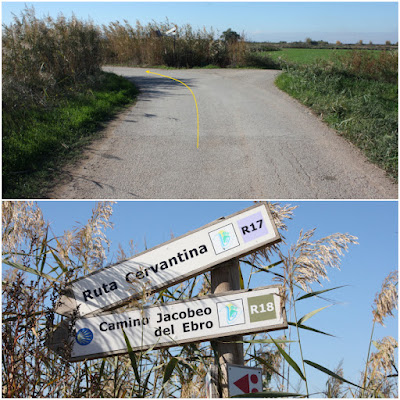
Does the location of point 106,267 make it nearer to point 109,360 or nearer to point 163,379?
point 109,360

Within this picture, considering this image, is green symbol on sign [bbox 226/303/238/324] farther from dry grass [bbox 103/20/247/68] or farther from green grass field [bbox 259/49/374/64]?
dry grass [bbox 103/20/247/68]

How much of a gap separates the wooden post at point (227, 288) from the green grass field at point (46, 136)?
481 centimetres

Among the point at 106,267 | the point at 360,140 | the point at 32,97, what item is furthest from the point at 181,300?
the point at 32,97

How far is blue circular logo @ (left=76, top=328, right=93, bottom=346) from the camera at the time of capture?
10.9 ft

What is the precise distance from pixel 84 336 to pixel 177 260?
2.88 ft

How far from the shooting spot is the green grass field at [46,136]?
780 cm

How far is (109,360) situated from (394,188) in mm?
6766

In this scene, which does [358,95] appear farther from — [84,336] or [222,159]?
[84,336]

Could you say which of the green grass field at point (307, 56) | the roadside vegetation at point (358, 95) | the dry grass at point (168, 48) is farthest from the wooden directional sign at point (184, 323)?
the dry grass at point (168, 48)

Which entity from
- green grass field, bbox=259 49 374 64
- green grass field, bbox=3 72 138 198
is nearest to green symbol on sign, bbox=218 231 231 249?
green grass field, bbox=3 72 138 198

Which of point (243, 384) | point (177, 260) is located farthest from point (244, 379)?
point (177, 260)

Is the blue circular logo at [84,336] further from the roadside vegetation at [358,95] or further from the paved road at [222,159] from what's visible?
the roadside vegetation at [358,95]

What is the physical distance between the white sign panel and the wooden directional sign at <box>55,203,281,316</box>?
2.40ft

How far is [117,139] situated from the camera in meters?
10.4
